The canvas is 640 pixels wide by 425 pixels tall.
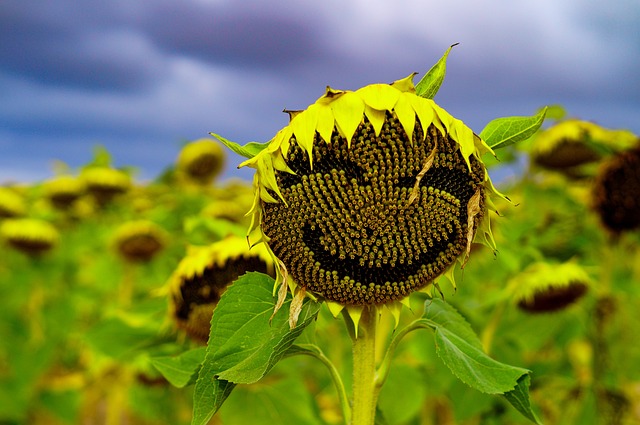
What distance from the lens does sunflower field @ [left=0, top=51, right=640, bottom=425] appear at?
591mm

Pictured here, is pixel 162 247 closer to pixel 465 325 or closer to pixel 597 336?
pixel 597 336

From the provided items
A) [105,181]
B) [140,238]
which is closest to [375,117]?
[140,238]

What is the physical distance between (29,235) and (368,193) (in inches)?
85.3

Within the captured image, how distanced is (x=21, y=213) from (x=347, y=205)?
7.95ft

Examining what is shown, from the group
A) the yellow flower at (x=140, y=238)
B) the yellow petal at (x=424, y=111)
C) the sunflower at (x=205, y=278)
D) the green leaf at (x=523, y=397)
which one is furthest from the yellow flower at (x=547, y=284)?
the yellow flower at (x=140, y=238)

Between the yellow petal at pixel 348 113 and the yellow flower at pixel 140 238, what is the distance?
5.09 ft

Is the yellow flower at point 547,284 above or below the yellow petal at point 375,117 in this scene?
below

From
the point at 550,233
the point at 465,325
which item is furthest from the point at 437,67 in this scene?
the point at 550,233

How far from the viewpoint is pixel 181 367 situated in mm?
756

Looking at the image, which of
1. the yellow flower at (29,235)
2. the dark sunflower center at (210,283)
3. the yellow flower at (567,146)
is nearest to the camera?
the dark sunflower center at (210,283)

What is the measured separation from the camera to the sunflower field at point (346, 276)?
23.3 inches

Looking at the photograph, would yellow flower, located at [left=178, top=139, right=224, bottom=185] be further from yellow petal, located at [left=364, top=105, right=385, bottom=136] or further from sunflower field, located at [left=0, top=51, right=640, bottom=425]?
yellow petal, located at [left=364, top=105, right=385, bottom=136]

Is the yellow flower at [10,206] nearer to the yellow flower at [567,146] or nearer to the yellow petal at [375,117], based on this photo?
the yellow flower at [567,146]

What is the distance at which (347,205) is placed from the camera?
1.95 feet
